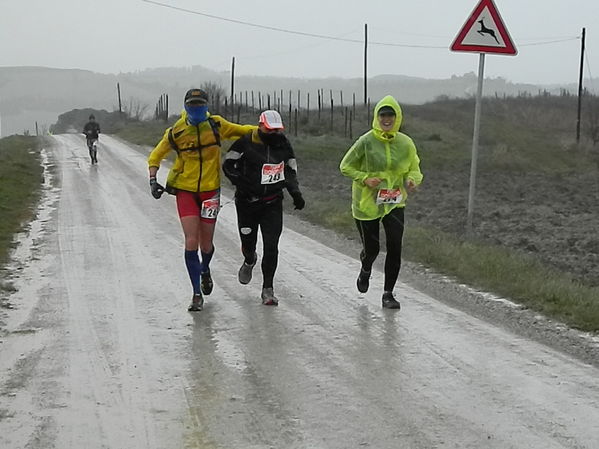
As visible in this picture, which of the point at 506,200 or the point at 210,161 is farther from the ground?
the point at 210,161

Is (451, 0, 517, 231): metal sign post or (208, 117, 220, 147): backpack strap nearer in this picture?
(208, 117, 220, 147): backpack strap

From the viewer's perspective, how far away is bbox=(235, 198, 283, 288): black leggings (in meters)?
7.51

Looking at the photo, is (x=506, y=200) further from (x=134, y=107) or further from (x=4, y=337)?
(x=134, y=107)

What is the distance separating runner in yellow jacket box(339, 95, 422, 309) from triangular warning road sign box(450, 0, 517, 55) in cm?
315

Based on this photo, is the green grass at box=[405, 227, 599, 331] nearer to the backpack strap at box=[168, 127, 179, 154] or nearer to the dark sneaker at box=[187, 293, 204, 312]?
the dark sneaker at box=[187, 293, 204, 312]

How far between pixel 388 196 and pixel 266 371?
8.15ft

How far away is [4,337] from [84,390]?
60.8 inches

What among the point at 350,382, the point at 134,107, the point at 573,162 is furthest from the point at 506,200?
the point at 134,107

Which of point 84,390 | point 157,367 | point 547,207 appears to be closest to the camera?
point 84,390

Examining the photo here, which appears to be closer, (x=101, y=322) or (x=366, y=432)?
(x=366, y=432)

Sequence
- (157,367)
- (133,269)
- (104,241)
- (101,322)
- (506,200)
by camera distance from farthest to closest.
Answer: (506,200) → (104,241) → (133,269) → (101,322) → (157,367)

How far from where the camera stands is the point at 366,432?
4441 mm

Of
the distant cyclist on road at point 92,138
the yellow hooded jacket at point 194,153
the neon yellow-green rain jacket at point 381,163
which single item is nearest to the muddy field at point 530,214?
the neon yellow-green rain jacket at point 381,163

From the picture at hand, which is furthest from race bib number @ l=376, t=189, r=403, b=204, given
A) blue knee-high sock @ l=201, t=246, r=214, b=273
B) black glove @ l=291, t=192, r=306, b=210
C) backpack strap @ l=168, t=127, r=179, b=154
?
backpack strap @ l=168, t=127, r=179, b=154
